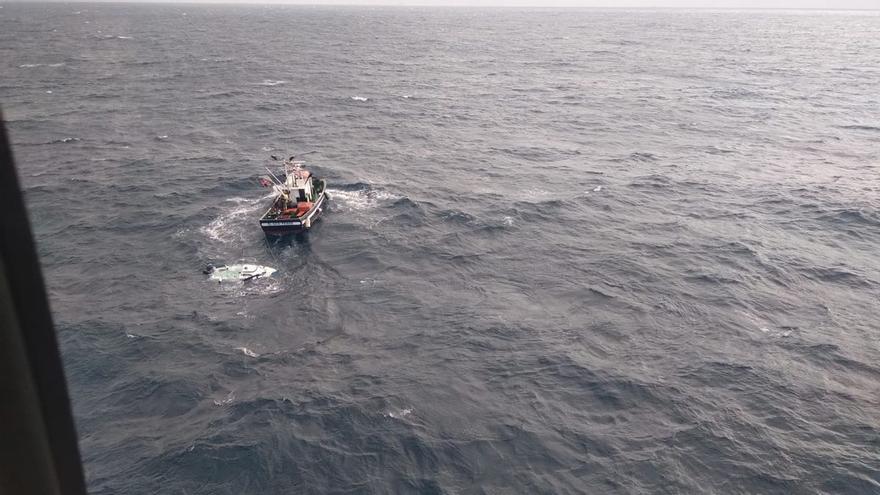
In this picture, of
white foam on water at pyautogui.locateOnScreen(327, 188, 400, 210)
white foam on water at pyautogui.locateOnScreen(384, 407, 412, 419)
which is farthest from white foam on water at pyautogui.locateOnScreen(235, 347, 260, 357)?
white foam on water at pyautogui.locateOnScreen(327, 188, 400, 210)

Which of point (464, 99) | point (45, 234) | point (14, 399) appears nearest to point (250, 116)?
point (464, 99)

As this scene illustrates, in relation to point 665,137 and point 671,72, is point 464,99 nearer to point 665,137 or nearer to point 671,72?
point 665,137

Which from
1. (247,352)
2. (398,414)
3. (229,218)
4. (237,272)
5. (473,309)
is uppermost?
(229,218)

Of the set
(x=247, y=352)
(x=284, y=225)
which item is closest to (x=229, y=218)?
(x=284, y=225)

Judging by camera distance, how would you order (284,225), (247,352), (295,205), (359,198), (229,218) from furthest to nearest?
1. (359,198)
2. (229,218)
3. (295,205)
4. (284,225)
5. (247,352)

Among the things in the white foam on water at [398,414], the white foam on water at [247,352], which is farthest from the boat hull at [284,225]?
the white foam on water at [398,414]

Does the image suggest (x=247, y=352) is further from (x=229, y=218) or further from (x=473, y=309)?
(x=229, y=218)
